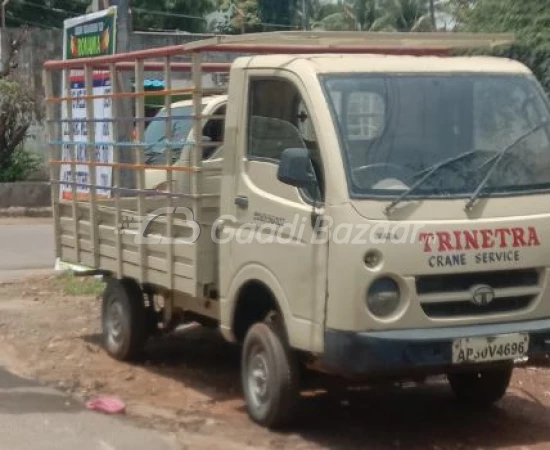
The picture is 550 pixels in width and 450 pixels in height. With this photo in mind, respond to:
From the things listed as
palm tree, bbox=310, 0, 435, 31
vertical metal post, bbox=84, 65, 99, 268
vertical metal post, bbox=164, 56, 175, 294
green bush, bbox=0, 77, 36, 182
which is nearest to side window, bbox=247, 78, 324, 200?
vertical metal post, bbox=164, 56, 175, 294

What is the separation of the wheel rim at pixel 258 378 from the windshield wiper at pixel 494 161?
1.59 m

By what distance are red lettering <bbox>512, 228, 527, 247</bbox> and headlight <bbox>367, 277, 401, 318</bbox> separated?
2.49 ft

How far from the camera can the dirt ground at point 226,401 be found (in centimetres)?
741

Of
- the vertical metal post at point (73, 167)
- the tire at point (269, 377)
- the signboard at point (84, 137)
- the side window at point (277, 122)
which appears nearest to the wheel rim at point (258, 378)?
the tire at point (269, 377)

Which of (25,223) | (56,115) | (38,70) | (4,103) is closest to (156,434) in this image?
(56,115)

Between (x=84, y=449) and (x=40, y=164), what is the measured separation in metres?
19.2

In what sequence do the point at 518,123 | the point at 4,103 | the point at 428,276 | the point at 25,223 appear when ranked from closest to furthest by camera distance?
the point at 428,276
the point at 518,123
the point at 25,223
the point at 4,103

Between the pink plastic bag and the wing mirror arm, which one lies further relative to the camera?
the pink plastic bag

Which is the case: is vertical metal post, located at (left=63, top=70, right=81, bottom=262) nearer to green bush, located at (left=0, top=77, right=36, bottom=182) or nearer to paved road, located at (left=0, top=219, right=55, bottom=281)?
paved road, located at (left=0, top=219, right=55, bottom=281)

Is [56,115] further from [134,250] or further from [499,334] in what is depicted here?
[499,334]

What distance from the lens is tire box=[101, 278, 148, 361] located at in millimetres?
9500

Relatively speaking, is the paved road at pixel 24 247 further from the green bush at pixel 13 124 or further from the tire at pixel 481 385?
the tire at pixel 481 385

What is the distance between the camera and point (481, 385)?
816 centimetres

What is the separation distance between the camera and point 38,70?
89.2ft
